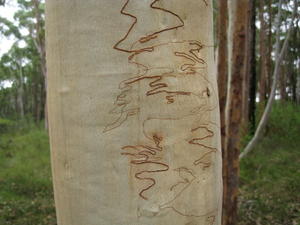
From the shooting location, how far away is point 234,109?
114 inches

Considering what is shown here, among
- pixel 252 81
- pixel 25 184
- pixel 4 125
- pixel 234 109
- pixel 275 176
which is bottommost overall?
pixel 25 184

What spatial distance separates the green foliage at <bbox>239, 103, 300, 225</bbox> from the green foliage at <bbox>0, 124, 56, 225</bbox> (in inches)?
95.0

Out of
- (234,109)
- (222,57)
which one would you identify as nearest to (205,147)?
(234,109)

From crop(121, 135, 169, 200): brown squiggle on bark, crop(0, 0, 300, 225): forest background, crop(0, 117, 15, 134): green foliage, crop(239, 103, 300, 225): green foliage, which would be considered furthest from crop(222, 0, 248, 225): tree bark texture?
crop(0, 117, 15, 134): green foliage

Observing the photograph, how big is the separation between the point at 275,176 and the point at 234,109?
2.84 meters

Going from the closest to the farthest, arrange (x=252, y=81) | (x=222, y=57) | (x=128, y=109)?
(x=128, y=109)
(x=222, y=57)
(x=252, y=81)

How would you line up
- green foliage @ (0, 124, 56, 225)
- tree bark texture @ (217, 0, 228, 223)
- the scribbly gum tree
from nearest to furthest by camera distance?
the scribbly gum tree, tree bark texture @ (217, 0, 228, 223), green foliage @ (0, 124, 56, 225)

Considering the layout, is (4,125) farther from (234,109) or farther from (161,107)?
(161,107)

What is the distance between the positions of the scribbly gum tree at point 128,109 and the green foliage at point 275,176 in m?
3.45

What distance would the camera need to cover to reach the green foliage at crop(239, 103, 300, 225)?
398 centimetres

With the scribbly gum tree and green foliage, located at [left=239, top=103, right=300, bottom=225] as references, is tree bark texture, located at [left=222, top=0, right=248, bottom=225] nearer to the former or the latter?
green foliage, located at [left=239, top=103, right=300, bottom=225]

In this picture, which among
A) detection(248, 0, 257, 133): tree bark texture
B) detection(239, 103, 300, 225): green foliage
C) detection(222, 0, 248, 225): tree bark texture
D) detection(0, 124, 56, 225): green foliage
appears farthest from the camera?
detection(248, 0, 257, 133): tree bark texture

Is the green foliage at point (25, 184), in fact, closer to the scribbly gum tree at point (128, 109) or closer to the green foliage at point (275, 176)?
the green foliage at point (275, 176)

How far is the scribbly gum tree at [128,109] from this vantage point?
622 mm
